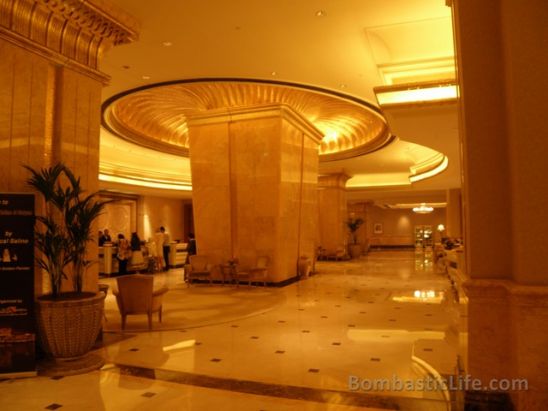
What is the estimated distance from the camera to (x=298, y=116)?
37.4 feet

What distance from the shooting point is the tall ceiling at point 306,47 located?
19.4 feet

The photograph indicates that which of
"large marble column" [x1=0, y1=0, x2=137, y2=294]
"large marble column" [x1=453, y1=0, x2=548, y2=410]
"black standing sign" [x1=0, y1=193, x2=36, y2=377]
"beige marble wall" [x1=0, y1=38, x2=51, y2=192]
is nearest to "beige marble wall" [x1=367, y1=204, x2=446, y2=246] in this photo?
"large marble column" [x1=0, y1=0, x2=137, y2=294]

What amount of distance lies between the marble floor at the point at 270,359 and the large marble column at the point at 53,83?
1.40 metres

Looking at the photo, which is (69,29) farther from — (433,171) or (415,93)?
(433,171)

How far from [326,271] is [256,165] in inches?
216

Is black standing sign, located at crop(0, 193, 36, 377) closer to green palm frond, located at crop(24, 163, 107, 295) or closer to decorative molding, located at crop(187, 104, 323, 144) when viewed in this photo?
green palm frond, located at crop(24, 163, 107, 295)

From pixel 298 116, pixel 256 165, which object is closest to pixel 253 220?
pixel 256 165

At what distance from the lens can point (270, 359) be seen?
4859 mm

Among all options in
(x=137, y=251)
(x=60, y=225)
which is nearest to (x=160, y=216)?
(x=137, y=251)

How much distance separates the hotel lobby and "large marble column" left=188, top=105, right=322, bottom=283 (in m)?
0.05

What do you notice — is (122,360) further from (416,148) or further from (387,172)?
(387,172)

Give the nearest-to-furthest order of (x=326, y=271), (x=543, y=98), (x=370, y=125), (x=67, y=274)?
(x=543, y=98), (x=67, y=274), (x=370, y=125), (x=326, y=271)

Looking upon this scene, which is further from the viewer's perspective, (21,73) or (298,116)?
(298,116)

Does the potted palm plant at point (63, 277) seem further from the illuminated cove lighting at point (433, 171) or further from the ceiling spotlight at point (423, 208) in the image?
the ceiling spotlight at point (423, 208)
